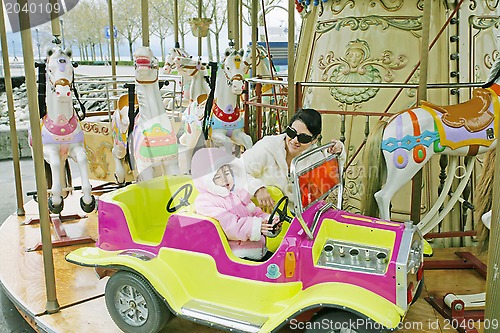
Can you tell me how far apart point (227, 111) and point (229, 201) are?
9.30 ft

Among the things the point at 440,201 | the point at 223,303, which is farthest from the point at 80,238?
the point at 440,201

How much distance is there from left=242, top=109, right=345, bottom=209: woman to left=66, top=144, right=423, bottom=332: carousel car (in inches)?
4.2

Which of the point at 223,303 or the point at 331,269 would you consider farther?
the point at 223,303

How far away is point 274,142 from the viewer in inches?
92.3

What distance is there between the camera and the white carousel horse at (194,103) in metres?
5.21

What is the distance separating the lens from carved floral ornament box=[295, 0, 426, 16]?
347cm

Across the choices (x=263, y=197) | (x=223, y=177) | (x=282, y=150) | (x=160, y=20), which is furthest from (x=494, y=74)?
(x=160, y=20)

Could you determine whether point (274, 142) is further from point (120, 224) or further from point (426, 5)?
point (426, 5)

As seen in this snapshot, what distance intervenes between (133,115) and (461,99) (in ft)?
7.85

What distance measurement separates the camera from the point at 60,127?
11.4ft

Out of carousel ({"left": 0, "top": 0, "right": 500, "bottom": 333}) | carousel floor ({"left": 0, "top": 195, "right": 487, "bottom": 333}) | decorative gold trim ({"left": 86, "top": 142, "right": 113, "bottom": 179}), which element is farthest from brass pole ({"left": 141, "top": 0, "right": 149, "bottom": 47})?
decorative gold trim ({"left": 86, "top": 142, "right": 113, "bottom": 179})

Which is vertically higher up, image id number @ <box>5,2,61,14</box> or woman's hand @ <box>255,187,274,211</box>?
image id number @ <box>5,2,61,14</box>

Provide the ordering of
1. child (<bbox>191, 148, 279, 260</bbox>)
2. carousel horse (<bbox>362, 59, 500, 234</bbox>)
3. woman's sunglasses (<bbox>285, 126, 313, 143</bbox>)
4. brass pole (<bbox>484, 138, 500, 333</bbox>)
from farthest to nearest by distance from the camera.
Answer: carousel horse (<bbox>362, 59, 500, 234</bbox>), woman's sunglasses (<bbox>285, 126, 313, 143</bbox>), child (<bbox>191, 148, 279, 260</bbox>), brass pole (<bbox>484, 138, 500, 333</bbox>)

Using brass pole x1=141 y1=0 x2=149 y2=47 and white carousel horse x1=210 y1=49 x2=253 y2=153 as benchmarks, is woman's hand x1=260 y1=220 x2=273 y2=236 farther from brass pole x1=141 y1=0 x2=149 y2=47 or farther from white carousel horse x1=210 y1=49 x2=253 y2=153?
white carousel horse x1=210 y1=49 x2=253 y2=153
